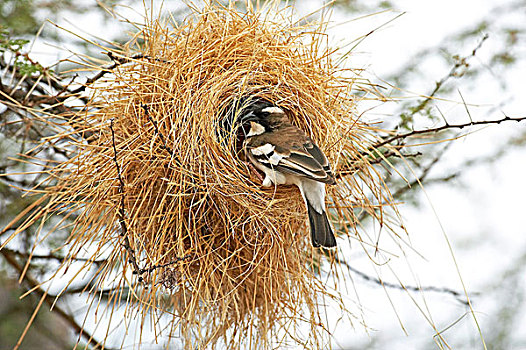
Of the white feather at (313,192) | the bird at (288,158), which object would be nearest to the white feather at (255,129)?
the bird at (288,158)

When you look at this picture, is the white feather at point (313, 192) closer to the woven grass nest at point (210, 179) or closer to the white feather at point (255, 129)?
the woven grass nest at point (210, 179)

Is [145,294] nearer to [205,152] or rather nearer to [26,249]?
[205,152]

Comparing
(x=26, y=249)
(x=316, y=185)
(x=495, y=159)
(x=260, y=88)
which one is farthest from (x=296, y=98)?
(x=495, y=159)

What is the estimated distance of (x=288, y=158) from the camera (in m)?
1.14

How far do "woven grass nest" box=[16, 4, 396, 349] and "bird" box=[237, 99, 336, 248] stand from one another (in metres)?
0.03

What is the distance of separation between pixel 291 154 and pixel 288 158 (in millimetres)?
11

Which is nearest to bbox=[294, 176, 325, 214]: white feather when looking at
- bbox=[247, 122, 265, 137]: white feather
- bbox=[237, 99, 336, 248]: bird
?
bbox=[237, 99, 336, 248]: bird

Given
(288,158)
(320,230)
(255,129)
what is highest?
(255,129)

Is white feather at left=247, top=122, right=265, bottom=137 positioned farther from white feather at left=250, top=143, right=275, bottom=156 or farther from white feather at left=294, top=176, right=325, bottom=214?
white feather at left=294, top=176, right=325, bottom=214

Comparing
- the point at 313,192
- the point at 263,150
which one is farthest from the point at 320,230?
the point at 263,150

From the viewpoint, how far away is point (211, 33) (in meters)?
Result: 1.26

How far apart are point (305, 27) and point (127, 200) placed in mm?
563

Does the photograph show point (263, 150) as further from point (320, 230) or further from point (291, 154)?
point (320, 230)

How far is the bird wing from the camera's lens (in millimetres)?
1061
